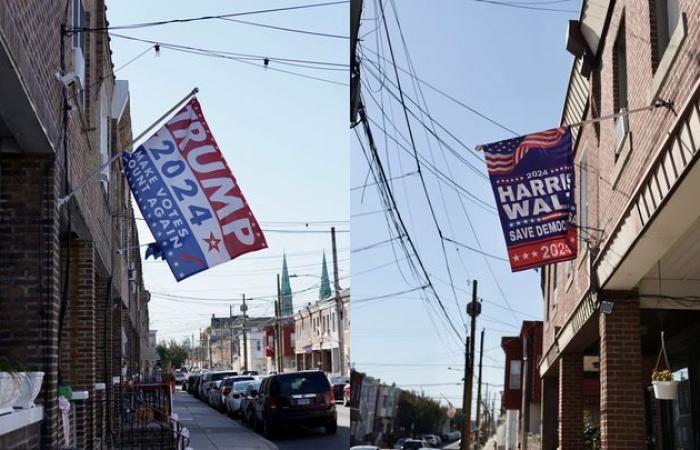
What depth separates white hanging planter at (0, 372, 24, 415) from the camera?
5613mm

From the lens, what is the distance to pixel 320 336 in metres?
52.5

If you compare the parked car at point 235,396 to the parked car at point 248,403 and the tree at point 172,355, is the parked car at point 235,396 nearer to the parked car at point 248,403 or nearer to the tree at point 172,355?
the parked car at point 248,403

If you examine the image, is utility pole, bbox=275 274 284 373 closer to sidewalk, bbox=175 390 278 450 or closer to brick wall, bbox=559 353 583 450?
sidewalk, bbox=175 390 278 450

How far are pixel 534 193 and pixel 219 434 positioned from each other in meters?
16.4

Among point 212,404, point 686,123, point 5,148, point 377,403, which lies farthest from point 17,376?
point 212,404

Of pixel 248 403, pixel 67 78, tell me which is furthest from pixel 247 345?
pixel 67 78

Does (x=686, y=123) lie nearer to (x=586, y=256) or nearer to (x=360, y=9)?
(x=360, y=9)

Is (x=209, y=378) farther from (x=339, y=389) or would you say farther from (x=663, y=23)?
(x=663, y=23)

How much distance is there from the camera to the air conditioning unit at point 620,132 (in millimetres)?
7875

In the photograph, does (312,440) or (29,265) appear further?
(312,440)

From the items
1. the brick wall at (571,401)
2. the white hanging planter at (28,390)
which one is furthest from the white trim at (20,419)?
the brick wall at (571,401)

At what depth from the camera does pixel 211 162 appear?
834cm

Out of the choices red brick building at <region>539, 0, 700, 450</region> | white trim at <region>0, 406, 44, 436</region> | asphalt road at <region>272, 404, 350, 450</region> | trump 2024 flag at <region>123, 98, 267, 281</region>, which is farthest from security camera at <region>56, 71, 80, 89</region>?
asphalt road at <region>272, 404, 350, 450</region>

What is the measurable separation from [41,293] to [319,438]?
15.3 metres
